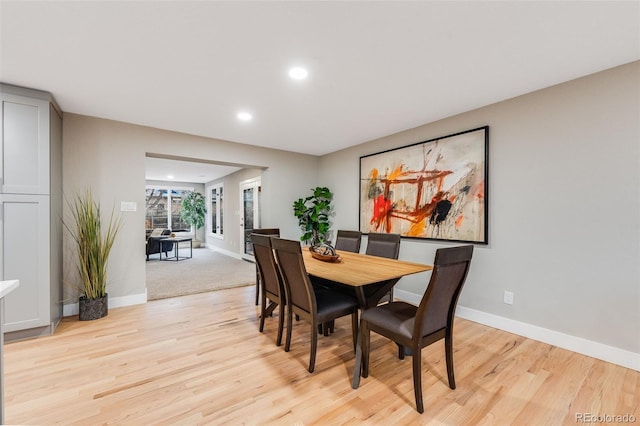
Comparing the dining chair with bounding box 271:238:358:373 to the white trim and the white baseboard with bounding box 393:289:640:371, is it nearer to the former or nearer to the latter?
the white baseboard with bounding box 393:289:640:371

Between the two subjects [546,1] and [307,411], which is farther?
[307,411]

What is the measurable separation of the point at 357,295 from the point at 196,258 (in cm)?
629

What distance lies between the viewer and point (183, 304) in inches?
143

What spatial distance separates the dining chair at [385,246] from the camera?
10.1ft

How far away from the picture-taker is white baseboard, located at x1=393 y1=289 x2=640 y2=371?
214 cm

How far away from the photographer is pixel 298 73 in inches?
91.3

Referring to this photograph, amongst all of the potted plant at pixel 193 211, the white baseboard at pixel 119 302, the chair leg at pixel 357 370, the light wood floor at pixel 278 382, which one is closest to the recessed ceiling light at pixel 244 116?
the light wood floor at pixel 278 382

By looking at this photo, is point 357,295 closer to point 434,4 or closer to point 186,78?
point 434,4

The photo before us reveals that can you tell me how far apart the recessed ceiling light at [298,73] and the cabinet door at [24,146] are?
246 cm

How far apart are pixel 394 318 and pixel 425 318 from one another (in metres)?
0.25

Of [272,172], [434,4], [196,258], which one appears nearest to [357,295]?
[434,4]

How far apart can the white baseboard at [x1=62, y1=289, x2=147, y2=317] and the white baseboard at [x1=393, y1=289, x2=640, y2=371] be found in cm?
405

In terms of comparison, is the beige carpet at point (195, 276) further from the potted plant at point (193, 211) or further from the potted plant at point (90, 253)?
the potted plant at point (193, 211)

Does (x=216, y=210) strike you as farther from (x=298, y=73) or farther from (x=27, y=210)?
(x=298, y=73)
